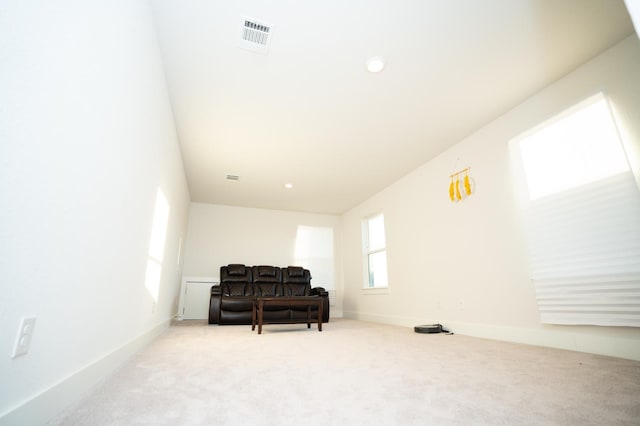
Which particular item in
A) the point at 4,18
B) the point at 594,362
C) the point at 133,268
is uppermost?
the point at 4,18

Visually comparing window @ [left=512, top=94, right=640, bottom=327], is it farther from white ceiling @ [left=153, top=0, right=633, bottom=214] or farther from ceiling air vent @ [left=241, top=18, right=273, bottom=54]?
ceiling air vent @ [left=241, top=18, right=273, bottom=54]

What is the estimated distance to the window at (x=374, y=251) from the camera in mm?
5154

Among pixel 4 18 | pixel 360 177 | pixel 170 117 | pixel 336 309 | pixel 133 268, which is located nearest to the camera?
pixel 4 18

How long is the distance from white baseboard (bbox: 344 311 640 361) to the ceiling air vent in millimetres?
3297

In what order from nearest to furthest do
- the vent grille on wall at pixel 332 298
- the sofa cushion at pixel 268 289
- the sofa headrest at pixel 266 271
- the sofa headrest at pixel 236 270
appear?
Result: 1. the sofa cushion at pixel 268 289
2. the sofa headrest at pixel 236 270
3. the sofa headrest at pixel 266 271
4. the vent grille on wall at pixel 332 298

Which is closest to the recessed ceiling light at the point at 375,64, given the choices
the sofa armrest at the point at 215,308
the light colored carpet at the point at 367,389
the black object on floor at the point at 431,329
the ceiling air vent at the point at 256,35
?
the ceiling air vent at the point at 256,35

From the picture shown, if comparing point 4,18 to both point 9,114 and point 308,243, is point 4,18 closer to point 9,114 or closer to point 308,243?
point 9,114

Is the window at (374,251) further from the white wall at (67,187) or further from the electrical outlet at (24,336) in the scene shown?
the electrical outlet at (24,336)

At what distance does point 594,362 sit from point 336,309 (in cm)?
470

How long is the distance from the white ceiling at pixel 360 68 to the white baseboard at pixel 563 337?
2165 mm

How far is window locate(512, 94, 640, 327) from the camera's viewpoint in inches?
80.0

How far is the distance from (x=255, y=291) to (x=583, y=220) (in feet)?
14.3

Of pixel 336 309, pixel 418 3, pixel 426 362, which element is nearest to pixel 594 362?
pixel 426 362

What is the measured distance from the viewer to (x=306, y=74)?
2.47m
